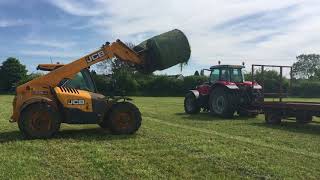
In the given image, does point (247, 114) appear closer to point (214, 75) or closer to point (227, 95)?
point (227, 95)

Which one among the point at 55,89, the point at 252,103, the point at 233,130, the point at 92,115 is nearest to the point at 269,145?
the point at 233,130

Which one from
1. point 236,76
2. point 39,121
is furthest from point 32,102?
point 236,76

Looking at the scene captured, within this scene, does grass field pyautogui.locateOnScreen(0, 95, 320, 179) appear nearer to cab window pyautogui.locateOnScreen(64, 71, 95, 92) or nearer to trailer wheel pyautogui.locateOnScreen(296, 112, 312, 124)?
cab window pyautogui.locateOnScreen(64, 71, 95, 92)

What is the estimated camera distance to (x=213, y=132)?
51.0 feet

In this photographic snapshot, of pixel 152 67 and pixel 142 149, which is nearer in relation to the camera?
pixel 142 149

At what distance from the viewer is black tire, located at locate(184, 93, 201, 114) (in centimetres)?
2462

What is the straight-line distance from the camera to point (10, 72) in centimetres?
6241

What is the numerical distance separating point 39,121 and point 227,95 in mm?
10438

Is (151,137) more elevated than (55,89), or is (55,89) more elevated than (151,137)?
(55,89)

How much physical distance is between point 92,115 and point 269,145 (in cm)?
463

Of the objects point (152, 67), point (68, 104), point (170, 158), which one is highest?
point (152, 67)

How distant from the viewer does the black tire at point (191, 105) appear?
24.6 meters

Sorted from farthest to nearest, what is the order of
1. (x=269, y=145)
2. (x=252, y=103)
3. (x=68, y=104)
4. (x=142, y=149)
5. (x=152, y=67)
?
(x=252, y=103)
(x=152, y=67)
(x=68, y=104)
(x=269, y=145)
(x=142, y=149)

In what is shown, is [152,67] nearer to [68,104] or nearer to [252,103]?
[68,104]
